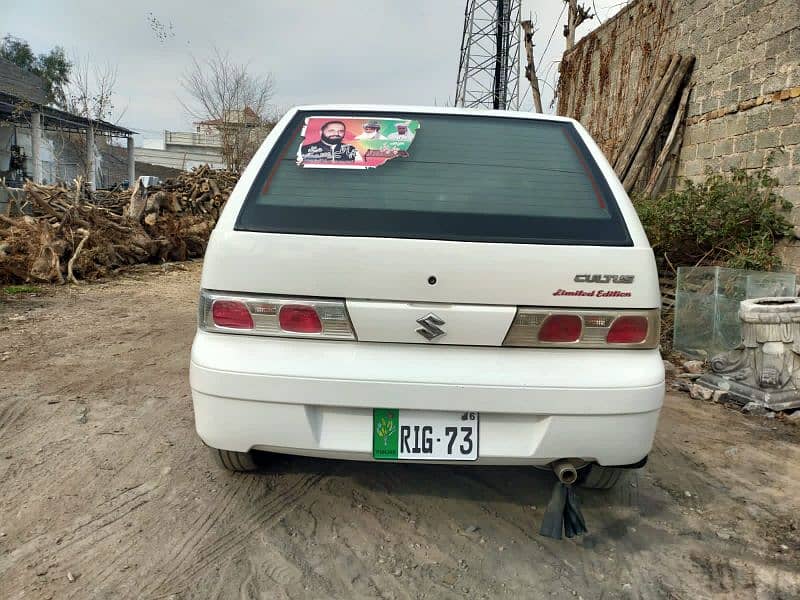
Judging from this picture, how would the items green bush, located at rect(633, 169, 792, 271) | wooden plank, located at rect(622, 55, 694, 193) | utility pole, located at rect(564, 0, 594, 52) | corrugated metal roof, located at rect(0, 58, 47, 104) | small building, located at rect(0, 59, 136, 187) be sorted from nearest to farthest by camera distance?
green bush, located at rect(633, 169, 792, 271) → wooden plank, located at rect(622, 55, 694, 193) → utility pole, located at rect(564, 0, 594, 52) → small building, located at rect(0, 59, 136, 187) → corrugated metal roof, located at rect(0, 58, 47, 104)

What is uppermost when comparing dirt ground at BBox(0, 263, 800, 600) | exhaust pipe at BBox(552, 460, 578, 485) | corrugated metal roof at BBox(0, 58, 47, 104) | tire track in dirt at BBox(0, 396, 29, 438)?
corrugated metal roof at BBox(0, 58, 47, 104)

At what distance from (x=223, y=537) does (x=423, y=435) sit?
0.91 m

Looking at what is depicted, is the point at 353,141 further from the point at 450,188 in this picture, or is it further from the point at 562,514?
the point at 562,514

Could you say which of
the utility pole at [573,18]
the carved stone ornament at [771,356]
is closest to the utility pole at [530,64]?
the utility pole at [573,18]

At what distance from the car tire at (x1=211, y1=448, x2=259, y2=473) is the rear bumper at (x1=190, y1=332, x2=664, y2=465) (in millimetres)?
384

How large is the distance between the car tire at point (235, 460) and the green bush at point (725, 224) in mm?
4976

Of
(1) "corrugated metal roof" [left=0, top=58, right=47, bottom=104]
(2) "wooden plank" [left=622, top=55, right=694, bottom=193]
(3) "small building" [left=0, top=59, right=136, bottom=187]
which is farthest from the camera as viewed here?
(1) "corrugated metal roof" [left=0, top=58, right=47, bottom=104]

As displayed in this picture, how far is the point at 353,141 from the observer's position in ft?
8.15

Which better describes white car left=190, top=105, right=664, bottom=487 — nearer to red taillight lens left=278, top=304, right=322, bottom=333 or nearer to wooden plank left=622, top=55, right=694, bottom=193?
red taillight lens left=278, top=304, right=322, bottom=333

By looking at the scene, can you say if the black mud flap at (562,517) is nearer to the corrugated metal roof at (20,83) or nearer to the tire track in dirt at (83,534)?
the tire track in dirt at (83,534)

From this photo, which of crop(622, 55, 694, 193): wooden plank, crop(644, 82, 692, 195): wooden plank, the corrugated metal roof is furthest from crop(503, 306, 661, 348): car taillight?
the corrugated metal roof

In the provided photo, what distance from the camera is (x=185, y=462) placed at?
2.95 metres

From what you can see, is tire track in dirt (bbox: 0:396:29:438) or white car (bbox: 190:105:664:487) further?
tire track in dirt (bbox: 0:396:29:438)

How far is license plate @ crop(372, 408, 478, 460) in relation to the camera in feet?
6.84
